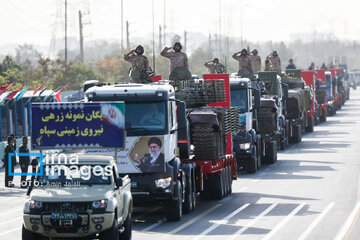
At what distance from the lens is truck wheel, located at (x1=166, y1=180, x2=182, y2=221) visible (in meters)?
22.7

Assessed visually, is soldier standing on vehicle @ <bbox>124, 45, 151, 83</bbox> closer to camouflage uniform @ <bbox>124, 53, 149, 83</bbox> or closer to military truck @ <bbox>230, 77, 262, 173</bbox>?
camouflage uniform @ <bbox>124, 53, 149, 83</bbox>

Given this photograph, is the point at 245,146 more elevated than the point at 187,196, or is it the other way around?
the point at 245,146

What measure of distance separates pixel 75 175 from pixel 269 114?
20.8m

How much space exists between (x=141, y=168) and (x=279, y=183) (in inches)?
404

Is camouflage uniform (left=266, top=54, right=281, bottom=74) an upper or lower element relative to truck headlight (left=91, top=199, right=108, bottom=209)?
upper

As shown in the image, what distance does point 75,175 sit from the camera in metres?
18.1

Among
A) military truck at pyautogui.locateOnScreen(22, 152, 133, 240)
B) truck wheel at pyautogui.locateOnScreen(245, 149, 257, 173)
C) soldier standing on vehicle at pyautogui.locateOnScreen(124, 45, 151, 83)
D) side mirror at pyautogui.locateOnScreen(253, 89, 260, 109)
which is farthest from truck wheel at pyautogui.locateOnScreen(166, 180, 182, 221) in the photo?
side mirror at pyautogui.locateOnScreen(253, 89, 260, 109)

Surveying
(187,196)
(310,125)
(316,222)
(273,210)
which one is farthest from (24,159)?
(310,125)

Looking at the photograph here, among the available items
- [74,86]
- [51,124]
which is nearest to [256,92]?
[51,124]

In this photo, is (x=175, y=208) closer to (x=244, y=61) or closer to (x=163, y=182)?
(x=163, y=182)

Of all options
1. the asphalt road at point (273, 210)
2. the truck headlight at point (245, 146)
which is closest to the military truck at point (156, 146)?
the asphalt road at point (273, 210)

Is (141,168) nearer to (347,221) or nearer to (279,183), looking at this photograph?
(347,221)

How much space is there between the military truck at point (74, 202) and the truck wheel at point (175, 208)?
A: 14.6 feet

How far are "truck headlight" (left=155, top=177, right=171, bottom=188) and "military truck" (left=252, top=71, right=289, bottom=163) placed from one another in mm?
16109
